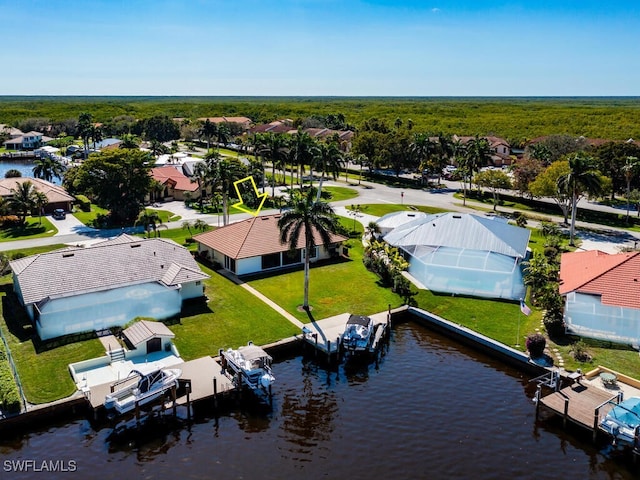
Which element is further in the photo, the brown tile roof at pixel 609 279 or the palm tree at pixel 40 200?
the palm tree at pixel 40 200

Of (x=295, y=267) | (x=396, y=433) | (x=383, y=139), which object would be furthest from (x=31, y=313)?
(x=383, y=139)

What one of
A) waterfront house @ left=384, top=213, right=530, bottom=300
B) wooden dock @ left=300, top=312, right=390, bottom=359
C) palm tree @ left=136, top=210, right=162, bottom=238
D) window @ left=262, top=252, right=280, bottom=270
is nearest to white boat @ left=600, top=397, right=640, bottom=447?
wooden dock @ left=300, top=312, right=390, bottom=359

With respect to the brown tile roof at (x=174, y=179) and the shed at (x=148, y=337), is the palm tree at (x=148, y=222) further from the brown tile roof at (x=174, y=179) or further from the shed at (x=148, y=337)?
the shed at (x=148, y=337)

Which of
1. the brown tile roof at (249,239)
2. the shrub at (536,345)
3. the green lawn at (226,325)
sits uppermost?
the brown tile roof at (249,239)

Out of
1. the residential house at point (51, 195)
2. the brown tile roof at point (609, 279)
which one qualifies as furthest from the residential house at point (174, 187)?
the brown tile roof at point (609, 279)

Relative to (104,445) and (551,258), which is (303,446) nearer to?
(104,445)

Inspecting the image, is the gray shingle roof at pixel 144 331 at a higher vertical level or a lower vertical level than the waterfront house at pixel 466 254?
lower

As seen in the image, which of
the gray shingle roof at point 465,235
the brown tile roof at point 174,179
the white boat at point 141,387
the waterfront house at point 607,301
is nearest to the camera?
the white boat at point 141,387

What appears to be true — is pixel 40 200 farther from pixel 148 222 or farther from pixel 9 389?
pixel 9 389
